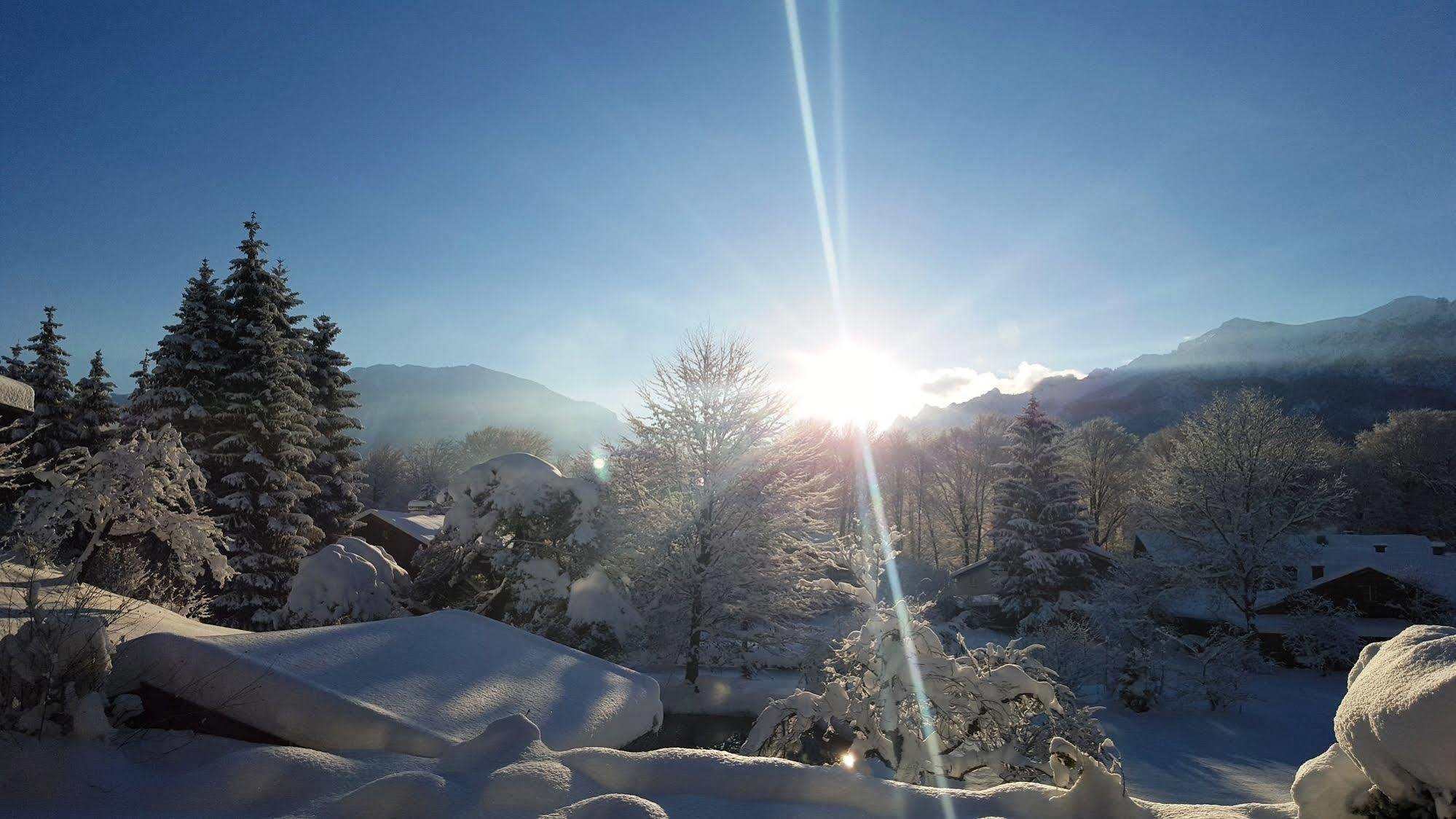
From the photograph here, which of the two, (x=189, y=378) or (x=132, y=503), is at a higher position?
(x=189, y=378)

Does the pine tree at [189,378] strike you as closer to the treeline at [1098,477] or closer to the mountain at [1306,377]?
the treeline at [1098,477]

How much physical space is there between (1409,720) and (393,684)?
6.25 meters

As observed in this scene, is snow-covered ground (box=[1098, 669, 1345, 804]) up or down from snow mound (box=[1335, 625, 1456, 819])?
down

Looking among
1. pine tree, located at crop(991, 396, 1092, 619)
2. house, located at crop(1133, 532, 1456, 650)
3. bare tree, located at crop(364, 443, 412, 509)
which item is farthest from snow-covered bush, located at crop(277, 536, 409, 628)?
bare tree, located at crop(364, 443, 412, 509)

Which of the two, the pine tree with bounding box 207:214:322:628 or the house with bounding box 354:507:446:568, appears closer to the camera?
the pine tree with bounding box 207:214:322:628

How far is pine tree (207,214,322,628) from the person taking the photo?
1869cm

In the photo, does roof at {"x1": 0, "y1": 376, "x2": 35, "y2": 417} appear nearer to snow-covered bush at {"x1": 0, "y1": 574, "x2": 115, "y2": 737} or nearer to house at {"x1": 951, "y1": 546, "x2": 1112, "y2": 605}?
snow-covered bush at {"x1": 0, "y1": 574, "x2": 115, "y2": 737}

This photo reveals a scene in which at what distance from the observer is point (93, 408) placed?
26.1m

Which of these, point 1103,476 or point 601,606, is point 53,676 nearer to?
point 601,606

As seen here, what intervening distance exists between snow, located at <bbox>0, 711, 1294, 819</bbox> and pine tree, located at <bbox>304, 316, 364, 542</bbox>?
2142 cm

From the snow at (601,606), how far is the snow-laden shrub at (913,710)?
1020cm

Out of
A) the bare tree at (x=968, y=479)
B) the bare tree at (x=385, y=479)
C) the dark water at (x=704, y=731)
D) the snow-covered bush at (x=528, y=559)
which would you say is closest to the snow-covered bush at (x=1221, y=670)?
the dark water at (x=704, y=731)

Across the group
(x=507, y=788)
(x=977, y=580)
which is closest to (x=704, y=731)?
(x=507, y=788)

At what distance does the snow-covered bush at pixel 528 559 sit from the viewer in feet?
54.6
